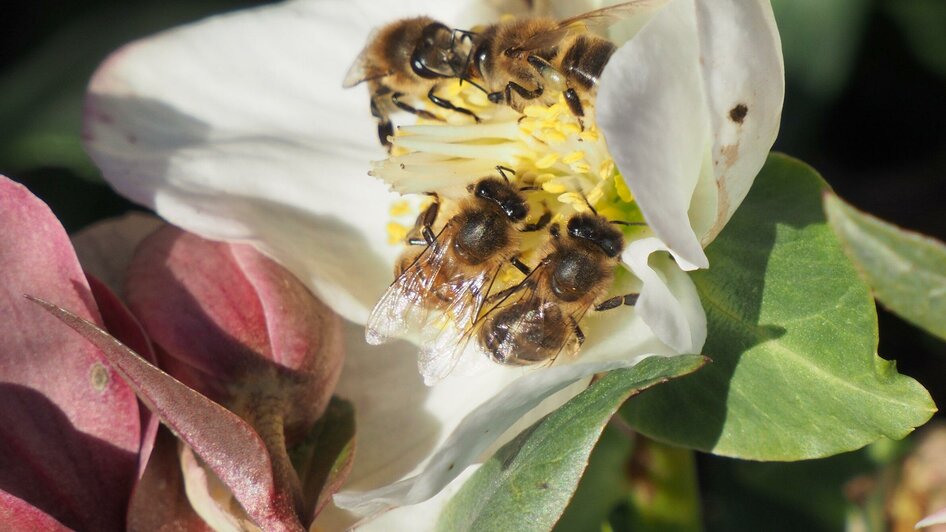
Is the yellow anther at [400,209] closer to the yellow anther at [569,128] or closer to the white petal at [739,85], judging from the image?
the yellow anther at [569,128]

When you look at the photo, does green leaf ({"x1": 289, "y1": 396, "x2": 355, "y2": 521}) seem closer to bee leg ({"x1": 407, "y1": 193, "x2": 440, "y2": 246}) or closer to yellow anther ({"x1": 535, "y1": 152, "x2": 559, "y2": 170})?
bee leg ({"x1": 407, "y1": 193, "x2": 440, "y2": 246})

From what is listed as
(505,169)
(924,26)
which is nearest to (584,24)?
(505,169)

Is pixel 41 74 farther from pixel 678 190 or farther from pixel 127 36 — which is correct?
pixel 678 190

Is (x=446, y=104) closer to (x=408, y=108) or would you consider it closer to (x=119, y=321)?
(x=408, y=108)

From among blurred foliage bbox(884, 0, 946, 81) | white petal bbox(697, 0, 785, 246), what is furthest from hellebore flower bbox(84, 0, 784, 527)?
blurred foliage bbox(884, 0, 946, 81)

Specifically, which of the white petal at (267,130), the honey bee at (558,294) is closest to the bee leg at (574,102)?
the honey bee at (558,294)
